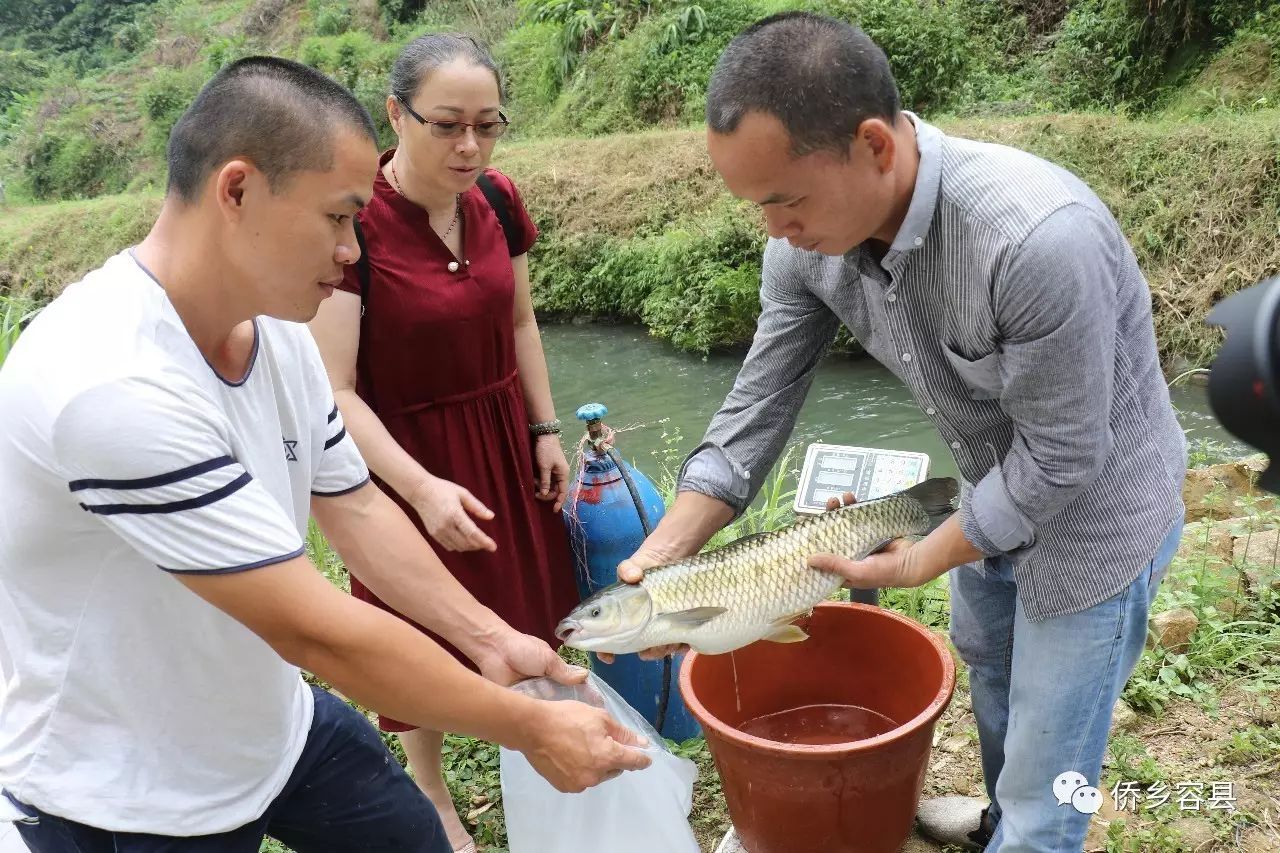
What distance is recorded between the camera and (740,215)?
38.3 ft

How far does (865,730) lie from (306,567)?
2011mm

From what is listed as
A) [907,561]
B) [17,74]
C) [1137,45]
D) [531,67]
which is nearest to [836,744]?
[907,561]

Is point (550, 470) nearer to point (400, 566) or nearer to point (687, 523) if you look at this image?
point (687, 523)

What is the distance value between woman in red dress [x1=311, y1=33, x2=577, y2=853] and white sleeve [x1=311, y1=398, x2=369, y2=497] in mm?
610

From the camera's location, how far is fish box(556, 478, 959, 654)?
2.54 meters

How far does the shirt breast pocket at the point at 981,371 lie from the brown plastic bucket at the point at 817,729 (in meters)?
0.94

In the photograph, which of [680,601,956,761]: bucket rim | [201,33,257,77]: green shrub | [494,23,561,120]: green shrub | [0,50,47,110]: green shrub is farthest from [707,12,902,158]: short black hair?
[0,50,47,110]: green shrub

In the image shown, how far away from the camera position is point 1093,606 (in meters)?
2.11

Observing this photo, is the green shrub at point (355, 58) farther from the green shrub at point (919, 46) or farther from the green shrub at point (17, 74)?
the green shrub at point (17, 74)

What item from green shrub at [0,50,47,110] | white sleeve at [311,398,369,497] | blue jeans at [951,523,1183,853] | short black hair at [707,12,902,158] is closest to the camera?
short black hair at [707,12,902,158]

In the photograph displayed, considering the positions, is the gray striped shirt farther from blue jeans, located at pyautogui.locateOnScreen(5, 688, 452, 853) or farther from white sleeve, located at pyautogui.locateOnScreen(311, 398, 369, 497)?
blue jeans, located at pyautogui.locateOnScreen(5, 688, 452, 853)

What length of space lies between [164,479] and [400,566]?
37.7 inches

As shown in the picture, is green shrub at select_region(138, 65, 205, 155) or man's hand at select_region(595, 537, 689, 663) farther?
green shrub at select_region(138, 65, 205, 155)

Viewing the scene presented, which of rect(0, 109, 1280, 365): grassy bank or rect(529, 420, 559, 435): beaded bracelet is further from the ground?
rect(529, 420, 559, 435): beaded bracelet
